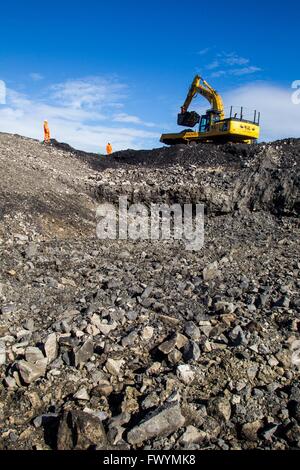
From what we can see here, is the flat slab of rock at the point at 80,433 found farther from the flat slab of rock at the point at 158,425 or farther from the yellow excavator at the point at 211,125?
the yellow excavator at the point at 211,125

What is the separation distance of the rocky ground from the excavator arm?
7.15 m

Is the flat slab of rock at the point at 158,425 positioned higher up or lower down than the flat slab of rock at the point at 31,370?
lower down

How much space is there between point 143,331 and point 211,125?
39.6 ft

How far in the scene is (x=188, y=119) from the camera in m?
16.7

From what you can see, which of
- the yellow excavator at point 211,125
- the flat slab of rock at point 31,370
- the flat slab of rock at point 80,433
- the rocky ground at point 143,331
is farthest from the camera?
the yellow excavator at point 211,125

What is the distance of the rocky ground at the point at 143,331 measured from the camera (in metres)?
3.10

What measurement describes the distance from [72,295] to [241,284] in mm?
2499

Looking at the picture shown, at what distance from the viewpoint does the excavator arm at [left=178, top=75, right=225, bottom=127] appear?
51.3 feet

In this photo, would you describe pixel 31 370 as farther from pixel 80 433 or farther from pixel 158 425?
pixel 158 425

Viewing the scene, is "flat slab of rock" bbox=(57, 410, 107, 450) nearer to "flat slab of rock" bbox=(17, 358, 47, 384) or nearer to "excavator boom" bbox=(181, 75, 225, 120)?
"flat slab of rock" bbox=(17, 358, 47, 384)

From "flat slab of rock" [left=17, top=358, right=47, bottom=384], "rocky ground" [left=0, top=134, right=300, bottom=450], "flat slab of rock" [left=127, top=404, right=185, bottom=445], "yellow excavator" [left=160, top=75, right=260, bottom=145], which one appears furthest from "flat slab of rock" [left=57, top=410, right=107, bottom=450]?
"yellow excavator" [left=160, top=75, right=260, bottom=145]

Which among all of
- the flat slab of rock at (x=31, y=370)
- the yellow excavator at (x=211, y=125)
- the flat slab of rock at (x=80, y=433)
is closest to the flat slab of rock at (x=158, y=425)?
the flat slab of rock at (x=80, y=433)

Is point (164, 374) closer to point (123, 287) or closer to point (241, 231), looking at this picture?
point (123, 287)

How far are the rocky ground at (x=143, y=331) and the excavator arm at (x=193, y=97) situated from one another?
7.15 m
